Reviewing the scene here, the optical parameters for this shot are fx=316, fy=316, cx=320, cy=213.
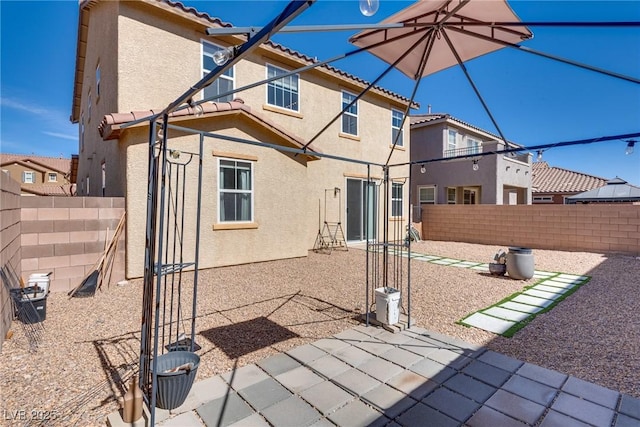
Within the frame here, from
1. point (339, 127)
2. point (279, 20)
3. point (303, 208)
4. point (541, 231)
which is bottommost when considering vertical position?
point (541, 231)

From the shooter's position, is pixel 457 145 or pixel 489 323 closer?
pixel 489 323

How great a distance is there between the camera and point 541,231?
12.5 metres

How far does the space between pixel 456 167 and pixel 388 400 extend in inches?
655

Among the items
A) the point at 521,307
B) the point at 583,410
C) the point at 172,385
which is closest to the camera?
the point at 172,385

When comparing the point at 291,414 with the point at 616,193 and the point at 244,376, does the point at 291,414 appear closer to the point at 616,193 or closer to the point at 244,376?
the point at 244,376

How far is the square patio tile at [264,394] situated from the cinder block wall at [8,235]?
3.20 m

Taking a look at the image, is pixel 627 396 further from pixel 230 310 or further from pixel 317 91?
pixel 317 91

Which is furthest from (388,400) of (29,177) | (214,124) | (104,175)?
(29,177)

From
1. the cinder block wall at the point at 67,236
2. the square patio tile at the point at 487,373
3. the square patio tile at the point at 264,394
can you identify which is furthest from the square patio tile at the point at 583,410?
the cinder block wall at the point at 67,236

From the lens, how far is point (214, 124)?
27.4ft

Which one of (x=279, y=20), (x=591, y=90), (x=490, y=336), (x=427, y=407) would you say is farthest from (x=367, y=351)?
(x=591, y=90)

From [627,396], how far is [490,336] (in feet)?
4.95

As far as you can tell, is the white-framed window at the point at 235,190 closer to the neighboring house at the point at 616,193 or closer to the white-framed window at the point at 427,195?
the white-framed window at the point at 427,195

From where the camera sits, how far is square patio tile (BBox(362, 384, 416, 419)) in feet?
9.06
